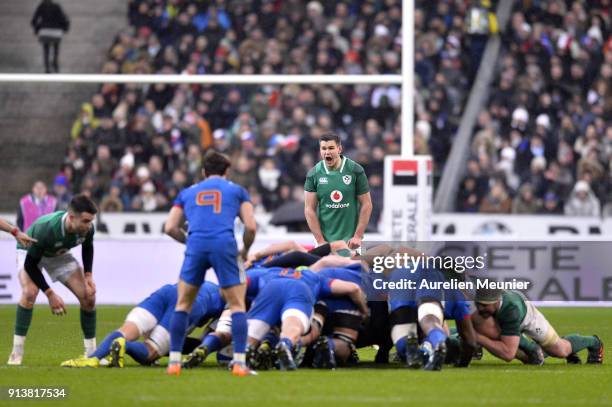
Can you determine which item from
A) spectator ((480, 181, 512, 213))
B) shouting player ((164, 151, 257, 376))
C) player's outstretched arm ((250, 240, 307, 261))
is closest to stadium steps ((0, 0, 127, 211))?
spectator ((480, 181, 512, 213))

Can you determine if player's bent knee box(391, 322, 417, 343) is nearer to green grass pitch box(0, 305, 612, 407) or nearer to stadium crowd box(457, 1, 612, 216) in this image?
green grass pitch box(0, 305, 612, 407)

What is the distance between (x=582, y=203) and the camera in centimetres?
2327

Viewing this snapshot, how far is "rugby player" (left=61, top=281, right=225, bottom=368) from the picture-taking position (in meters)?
10.9

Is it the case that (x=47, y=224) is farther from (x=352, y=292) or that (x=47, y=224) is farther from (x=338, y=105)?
(x=338, y=105)

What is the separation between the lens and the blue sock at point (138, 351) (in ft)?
36.4

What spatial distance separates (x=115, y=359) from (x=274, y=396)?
90.6 inches

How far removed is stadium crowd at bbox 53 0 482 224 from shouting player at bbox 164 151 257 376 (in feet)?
41.0

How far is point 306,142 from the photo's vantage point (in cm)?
2450

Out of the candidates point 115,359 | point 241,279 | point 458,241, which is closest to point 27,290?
point 115,359

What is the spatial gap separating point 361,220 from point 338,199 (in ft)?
1.08

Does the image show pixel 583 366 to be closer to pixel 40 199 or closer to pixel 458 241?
pixel 458 241

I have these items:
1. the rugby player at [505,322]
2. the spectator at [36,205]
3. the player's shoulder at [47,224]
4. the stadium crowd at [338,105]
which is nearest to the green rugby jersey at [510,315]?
the rugby player at [505,322]

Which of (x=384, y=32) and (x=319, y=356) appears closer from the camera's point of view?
(x=319, y=356)

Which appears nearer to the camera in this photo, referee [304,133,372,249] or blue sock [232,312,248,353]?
blue sock [232,312,248,353]
